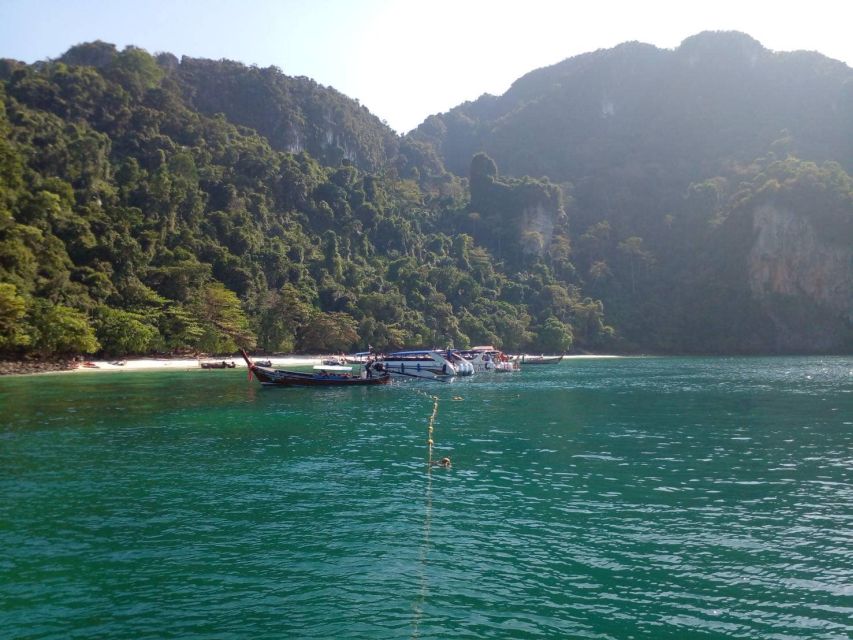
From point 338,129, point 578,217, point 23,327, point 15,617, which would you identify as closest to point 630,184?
point 578,217

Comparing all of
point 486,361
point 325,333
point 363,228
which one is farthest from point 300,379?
point 363,228

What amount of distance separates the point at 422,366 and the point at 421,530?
5172cm

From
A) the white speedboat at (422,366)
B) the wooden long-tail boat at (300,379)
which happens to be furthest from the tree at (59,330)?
the white speedboat at (422,366)

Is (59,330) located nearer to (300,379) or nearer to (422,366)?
(300,379)

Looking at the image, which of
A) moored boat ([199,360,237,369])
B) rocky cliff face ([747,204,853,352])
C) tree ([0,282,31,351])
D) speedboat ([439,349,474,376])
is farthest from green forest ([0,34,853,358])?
speedboat ([439,349,474,376])

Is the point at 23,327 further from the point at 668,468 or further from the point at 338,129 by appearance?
the point at 338,129

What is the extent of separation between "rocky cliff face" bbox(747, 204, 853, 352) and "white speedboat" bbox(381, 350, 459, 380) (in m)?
100

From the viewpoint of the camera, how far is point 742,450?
22750 millimetres

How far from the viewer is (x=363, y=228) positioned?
449 feet

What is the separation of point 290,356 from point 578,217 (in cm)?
11933

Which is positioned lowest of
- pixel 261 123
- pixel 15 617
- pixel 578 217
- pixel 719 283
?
pixel 15 617

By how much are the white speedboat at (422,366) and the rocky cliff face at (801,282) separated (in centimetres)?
10005

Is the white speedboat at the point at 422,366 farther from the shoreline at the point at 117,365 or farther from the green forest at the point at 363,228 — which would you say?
the green forest at the point at 363,228

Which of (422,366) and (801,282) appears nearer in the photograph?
(422,366)
